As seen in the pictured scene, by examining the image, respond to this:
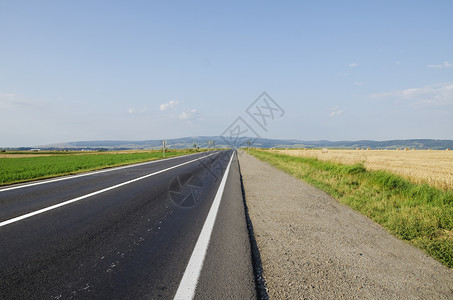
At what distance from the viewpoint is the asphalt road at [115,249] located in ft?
8.11

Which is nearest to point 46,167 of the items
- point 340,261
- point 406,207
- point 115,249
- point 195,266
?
point 115,249

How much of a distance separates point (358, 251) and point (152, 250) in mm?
3081

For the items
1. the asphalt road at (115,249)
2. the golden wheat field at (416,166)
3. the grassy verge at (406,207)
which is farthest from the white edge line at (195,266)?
the golden wheat field at (416,166)

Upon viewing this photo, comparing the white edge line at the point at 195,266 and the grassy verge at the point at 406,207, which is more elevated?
the white edge line at the point at 195,266

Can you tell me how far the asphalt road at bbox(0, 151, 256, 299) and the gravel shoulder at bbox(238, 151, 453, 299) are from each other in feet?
1.37

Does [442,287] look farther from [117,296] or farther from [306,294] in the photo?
[117,296]

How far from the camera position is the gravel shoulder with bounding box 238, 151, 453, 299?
2.59 m

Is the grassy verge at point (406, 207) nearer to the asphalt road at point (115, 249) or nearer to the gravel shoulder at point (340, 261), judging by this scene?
the gravel shoulder at point (340, 261)

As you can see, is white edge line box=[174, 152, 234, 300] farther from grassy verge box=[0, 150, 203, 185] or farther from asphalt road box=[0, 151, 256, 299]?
grassy verge box=[0, 150, 203, 185]

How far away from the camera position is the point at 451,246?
3803 millimetres

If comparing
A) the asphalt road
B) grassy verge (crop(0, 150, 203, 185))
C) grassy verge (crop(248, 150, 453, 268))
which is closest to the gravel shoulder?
grassy verge (crop(248, 150, 453, 268))

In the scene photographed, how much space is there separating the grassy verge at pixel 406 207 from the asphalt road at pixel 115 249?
120 inches

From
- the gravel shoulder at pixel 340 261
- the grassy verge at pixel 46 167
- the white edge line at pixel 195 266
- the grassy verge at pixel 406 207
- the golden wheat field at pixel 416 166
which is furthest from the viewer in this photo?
the grassy verge at pixel 46 167

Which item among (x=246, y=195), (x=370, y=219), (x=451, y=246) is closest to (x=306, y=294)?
(x=451, y=246)
